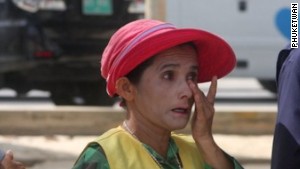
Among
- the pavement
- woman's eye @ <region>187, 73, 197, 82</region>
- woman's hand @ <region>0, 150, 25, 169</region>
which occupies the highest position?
woman's eye @ <region>187, 73, 197, 82</region>

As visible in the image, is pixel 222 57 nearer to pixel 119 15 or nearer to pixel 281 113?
pixel 281 113

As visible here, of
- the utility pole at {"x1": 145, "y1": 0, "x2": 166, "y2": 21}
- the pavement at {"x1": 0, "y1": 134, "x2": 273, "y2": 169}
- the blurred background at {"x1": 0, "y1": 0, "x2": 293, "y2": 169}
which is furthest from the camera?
the blurred background at {"x1": 0, "y1": 0, "x2": 293, "y2": 169}

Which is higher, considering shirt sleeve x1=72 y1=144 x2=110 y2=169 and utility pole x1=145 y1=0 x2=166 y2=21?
A: shirt sleeve x1=72 y1=144 x2=110 y2=169

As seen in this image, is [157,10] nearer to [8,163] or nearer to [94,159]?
[8,163]

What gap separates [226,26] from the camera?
977 cm

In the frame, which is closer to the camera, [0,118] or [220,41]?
[220,41]

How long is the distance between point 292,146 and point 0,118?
4.56m

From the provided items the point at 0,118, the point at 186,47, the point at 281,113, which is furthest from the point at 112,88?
the point at 0,118

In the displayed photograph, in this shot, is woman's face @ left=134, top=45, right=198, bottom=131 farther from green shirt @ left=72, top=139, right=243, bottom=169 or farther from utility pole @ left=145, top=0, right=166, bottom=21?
utility pole @ left=145, top=0, right=166, bottom=21

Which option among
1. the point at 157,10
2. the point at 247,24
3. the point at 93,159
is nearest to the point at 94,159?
the point at 93,159

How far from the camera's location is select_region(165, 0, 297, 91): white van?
9.66 metres

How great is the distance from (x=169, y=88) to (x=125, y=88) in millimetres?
138

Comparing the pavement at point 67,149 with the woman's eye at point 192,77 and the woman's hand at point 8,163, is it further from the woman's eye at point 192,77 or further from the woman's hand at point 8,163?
the woman's eye at point 192,77

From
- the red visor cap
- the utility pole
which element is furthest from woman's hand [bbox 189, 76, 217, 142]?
the utility pole
